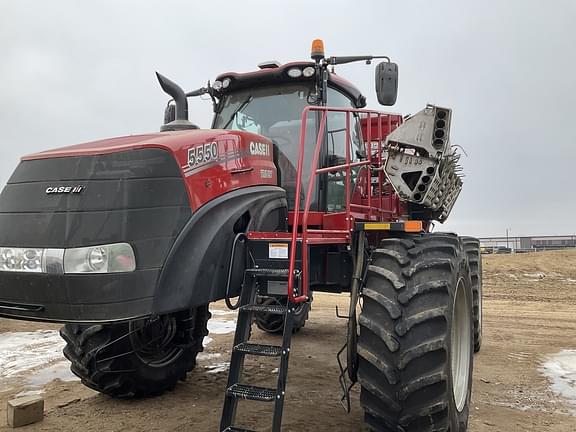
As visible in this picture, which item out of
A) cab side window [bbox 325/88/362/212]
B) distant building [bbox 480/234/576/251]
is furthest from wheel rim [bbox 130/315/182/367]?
distant building [bbox 480/234/576/251]

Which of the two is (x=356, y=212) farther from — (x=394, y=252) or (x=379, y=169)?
(x=394, y=252)

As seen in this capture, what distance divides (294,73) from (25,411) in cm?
371

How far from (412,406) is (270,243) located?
4.50ft

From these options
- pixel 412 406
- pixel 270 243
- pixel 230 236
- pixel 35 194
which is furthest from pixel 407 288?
pixel 35 194

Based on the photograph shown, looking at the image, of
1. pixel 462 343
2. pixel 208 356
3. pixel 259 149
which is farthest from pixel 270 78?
pixel 208 356

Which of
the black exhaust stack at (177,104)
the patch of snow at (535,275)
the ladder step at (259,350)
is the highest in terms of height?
the black exhaust stack at (177,104)

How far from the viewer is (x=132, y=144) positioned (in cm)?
322

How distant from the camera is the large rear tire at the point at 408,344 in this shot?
10.5ft

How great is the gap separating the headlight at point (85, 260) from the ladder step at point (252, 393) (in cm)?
103

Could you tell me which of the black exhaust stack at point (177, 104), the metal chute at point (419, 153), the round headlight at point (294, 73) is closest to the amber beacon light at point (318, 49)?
the round headlight at point (294, 73)

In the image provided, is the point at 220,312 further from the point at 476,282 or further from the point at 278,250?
the point at 278,250

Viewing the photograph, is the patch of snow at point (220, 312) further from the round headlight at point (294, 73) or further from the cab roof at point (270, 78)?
the round headlight at point (294, 73)

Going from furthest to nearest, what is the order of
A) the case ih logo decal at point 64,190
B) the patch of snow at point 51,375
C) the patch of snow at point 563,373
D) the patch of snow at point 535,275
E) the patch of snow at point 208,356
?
the patch of snow at point 535,275 < the patch of snow at point 208,356 < the patch of snow at point 51,375 < the patch of snow at point 563,373 < the case ih logo decal at point 64,190

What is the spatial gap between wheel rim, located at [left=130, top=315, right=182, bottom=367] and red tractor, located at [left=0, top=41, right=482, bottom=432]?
29 millimetres
